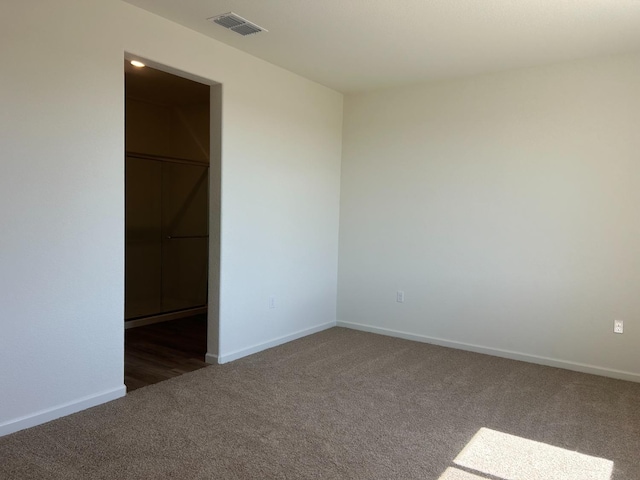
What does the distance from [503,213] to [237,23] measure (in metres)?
2.63

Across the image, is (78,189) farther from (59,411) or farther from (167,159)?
(167,159)

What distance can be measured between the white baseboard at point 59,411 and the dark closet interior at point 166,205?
6.76ft

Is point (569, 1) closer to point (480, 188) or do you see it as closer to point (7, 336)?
point (480, 188)

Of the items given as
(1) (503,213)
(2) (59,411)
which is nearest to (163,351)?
(2) (59,411)

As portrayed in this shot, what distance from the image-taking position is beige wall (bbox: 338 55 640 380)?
12.4 ft

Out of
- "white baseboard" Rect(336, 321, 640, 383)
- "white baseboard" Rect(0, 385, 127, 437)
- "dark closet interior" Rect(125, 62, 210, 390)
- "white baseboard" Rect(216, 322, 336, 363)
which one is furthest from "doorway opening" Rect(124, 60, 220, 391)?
"white baseboard" Rect(0, 385, 127, 437)

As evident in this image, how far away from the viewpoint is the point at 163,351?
167 inches

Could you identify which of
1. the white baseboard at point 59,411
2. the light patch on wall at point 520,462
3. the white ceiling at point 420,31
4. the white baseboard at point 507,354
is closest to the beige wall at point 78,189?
the white baseboard at point 59,411

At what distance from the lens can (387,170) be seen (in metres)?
4.88

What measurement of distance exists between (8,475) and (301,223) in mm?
3033

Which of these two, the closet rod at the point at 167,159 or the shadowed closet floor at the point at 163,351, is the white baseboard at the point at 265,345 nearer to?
the shadowed closet floor at the point at 163,351

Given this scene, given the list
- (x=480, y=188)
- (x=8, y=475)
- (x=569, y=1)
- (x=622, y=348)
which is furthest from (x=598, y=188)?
(x=8, y=475)

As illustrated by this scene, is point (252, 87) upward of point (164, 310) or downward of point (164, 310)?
upward

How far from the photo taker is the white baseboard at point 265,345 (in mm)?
3919
